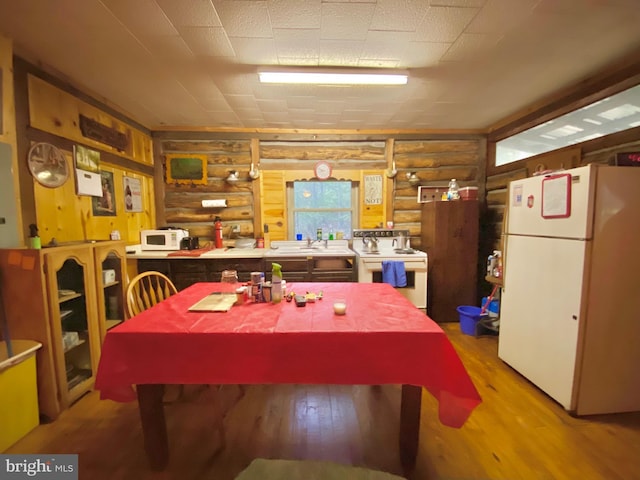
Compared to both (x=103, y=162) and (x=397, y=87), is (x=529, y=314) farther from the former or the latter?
(x=103, y=162)

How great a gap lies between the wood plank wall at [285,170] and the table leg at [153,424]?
2699mm

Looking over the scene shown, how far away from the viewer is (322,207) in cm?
405

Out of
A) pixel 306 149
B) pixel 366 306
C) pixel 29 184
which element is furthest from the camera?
pixel 306 149

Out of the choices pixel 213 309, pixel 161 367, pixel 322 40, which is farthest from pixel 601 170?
Answer: pixel 161 367

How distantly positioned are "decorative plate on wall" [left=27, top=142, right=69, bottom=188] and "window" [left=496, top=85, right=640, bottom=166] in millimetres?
4598

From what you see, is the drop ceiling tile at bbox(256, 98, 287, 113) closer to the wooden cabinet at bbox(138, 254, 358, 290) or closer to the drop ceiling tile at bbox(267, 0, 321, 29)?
the drop ceiling tile at bbox(267, 0, 321, 29)

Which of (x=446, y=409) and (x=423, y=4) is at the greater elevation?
(x=423, y=4)

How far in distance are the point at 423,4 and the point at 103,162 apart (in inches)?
124

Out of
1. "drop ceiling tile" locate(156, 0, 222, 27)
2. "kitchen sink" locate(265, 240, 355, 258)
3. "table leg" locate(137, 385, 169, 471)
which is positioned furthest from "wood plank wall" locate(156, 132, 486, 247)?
"table leg" locate(137, 385, 169, 471)

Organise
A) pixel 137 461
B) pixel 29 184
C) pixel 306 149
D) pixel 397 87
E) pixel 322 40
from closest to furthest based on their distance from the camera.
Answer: pixel 137 461
pixel 322 40
pixel 29 184
pixel 397 87
pixel 306 149

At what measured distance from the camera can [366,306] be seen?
1.63 metres

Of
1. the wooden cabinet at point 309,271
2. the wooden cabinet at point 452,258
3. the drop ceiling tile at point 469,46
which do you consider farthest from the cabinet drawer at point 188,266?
the drop ceiling tile at point 469,46

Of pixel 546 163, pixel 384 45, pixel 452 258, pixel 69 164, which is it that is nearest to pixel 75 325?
pixel 69 164

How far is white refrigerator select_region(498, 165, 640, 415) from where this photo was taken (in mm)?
1730
